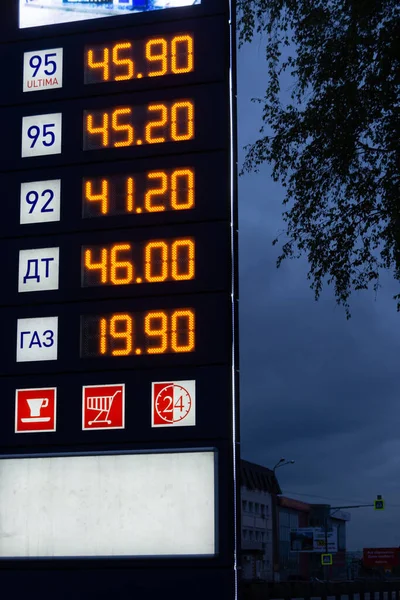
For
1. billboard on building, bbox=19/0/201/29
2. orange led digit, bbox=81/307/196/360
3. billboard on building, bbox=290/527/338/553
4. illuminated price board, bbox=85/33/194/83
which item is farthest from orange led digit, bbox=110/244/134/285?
billboard on building, bbox=290/527/338/553

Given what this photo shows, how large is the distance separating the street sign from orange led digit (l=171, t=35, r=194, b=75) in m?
0.03

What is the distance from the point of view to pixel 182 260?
11.1 m

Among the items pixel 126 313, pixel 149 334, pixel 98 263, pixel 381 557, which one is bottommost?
pixel 381 557

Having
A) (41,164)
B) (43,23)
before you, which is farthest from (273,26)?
(41,164)

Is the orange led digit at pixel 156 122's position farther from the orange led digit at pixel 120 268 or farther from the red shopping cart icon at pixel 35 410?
the red shopping cart icon at pixel 35 410

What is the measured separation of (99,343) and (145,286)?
2.79ft

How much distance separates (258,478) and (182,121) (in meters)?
74.0

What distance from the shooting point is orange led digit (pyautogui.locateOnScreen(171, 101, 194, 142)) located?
11.5 meters

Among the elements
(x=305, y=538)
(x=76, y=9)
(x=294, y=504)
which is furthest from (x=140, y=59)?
(x=294, y=504)

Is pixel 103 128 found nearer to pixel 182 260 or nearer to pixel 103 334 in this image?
pixel 182 260

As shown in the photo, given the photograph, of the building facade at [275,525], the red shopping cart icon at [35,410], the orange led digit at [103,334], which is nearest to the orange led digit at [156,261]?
the orange led digit at [103,334]

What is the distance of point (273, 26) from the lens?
15102mm

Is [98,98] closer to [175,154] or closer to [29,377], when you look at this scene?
[175,154]

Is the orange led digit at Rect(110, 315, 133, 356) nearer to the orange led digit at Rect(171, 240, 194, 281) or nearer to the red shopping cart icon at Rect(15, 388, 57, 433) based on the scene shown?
the orange led digit at Rect(171, 240, 194, 281)
